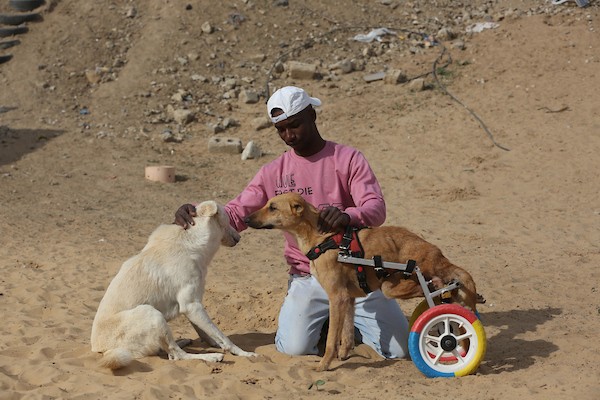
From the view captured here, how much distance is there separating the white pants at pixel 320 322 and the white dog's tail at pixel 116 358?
1.22 meters

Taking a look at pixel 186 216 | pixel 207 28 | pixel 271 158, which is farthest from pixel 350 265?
pixel 207 28

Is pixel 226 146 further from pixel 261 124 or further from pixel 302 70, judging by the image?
pixel 302 70

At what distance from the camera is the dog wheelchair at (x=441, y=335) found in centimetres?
474

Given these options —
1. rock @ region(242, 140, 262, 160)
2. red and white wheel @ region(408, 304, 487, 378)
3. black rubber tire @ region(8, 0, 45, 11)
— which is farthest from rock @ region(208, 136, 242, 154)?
red and white wheel @ region(408, 304, 487, 378)

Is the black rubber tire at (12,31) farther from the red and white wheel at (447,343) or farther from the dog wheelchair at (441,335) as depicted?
the red and white wheel at (447,343)

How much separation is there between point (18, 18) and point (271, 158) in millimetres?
8066

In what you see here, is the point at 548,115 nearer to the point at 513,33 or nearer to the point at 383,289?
the point at 513,33

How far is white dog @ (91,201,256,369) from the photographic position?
5.03m

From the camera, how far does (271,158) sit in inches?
518

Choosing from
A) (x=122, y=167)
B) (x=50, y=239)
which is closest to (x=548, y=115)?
(x=122, y=167)

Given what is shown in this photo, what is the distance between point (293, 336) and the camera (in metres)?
5.50

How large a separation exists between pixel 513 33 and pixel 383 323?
469 inches

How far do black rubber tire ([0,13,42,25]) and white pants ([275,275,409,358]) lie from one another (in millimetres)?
14105

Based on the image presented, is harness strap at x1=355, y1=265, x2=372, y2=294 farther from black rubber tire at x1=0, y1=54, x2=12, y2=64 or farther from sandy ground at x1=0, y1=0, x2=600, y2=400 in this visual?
black rubber tire at x1=0, y1=54, x2=12, y2=64
